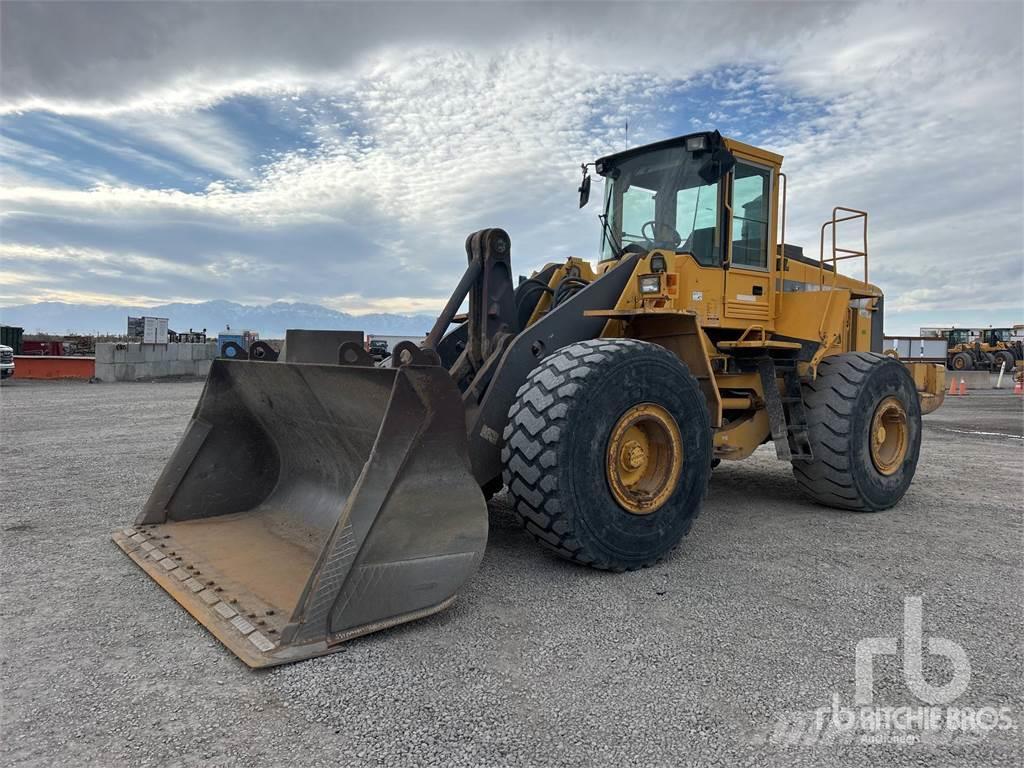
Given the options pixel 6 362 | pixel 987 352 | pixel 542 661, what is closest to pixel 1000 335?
pixel 987 352

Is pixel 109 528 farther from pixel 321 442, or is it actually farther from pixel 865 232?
pixel 865 232

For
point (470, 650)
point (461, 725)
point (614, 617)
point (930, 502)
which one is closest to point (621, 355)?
point (614, 617)

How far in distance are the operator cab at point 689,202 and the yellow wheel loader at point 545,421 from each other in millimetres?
17

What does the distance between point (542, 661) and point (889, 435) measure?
4.84 m

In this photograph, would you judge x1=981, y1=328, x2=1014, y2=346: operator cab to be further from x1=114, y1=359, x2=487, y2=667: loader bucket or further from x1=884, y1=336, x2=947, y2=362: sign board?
x1=114, y1=359, x2=487, y2=667: loader bucket

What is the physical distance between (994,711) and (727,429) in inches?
120

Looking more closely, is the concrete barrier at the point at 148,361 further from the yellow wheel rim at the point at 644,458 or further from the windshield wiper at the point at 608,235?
the yellow wheel rim at the point at 644,458

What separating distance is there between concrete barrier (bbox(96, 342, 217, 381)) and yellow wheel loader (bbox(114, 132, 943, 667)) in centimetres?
1943

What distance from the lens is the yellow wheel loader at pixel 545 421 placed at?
10.5 feet

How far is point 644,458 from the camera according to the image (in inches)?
166

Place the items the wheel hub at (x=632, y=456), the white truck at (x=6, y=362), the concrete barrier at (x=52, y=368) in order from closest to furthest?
the wheel hub at (x=632, y=456) < the white truck at (x=6, y=362) < the concrete barrier at (x=52, y=368)

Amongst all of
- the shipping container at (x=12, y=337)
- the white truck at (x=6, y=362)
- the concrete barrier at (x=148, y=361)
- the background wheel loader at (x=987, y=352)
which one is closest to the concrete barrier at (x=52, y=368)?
the concrete barrier at (x=148, y=361)

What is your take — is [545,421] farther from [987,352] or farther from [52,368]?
[987,352]

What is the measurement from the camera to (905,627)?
330 centimetres
